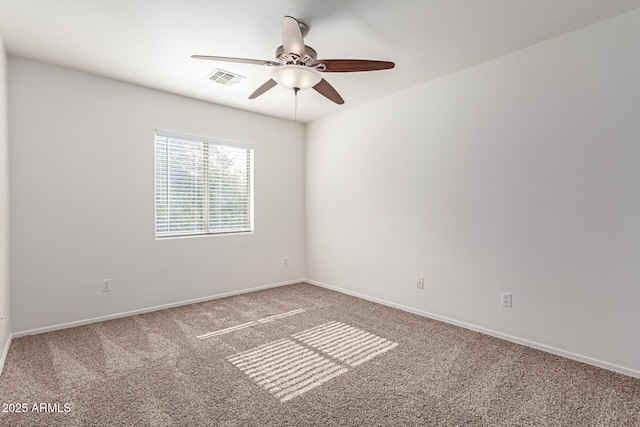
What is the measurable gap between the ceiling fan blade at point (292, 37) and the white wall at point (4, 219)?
90.4 inches

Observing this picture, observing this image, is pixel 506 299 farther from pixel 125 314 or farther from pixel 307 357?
pixel 125 314

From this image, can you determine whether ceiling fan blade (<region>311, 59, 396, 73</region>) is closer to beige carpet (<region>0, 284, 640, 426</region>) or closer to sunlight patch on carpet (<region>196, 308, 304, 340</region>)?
beige carpet (<region>0, 284, 640, 426</region>)

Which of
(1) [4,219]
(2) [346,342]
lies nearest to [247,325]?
(2) [346,342]

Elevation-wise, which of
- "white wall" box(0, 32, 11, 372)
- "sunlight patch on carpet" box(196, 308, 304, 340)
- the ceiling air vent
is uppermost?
the ceiling air vent

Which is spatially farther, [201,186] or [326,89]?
[201,186]

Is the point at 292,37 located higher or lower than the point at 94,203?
higher

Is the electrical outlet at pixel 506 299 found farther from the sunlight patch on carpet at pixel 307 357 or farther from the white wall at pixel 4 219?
the white wall at pixel 4 219

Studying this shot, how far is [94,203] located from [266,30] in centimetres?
239

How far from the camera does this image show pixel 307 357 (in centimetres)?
251

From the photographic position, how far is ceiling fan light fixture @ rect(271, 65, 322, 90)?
2.24 meters

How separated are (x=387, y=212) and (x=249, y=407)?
259cm

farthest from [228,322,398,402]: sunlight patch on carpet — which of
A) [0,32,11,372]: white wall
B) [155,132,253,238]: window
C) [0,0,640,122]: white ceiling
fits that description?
[0,0,640,122]: white ceiling

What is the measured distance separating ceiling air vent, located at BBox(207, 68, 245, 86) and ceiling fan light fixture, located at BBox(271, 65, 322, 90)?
3.45 feet

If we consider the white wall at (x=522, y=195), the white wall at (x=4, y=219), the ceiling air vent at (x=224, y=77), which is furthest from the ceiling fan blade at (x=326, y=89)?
the white wall at (x=4, y=219)
